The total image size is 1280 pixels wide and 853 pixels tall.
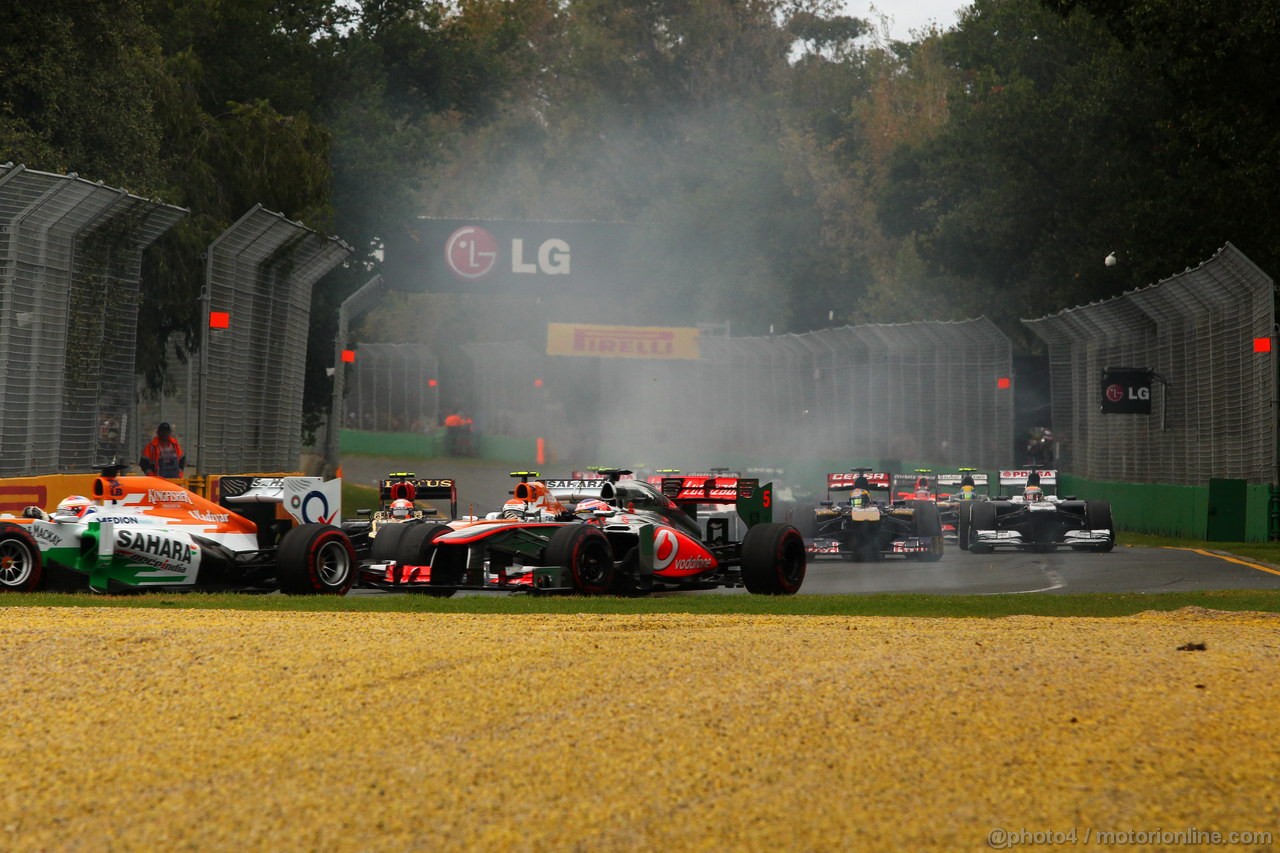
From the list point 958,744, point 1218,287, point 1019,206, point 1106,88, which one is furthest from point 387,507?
point 1019,206

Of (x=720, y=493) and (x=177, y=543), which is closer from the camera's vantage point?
(x=177, y=543)

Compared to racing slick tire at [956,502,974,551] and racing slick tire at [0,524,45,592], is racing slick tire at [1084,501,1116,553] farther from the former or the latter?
racing slick tire at [0,524,45,592]

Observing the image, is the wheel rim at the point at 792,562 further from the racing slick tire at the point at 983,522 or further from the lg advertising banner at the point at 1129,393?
the lg advertising banner at the point at 1129,393

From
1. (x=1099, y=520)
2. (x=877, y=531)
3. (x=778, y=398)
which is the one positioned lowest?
(x=877, y=531)

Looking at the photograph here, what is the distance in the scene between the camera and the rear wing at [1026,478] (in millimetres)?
24031

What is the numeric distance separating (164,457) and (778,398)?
26.5 meters

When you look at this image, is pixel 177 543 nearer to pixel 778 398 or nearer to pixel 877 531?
pixel 877 531

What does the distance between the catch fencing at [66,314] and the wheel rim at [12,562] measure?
14.2ft

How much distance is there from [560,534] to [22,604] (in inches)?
157

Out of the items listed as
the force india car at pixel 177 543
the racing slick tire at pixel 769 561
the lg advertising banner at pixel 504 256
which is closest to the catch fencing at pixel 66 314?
the force india car at pixel 177 543

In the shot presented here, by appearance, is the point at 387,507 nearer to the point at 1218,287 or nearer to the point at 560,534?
the point at 560,534

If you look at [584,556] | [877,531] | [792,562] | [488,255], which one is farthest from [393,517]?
[488,255]

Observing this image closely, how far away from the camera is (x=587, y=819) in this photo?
555 cm

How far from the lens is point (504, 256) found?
138ft
